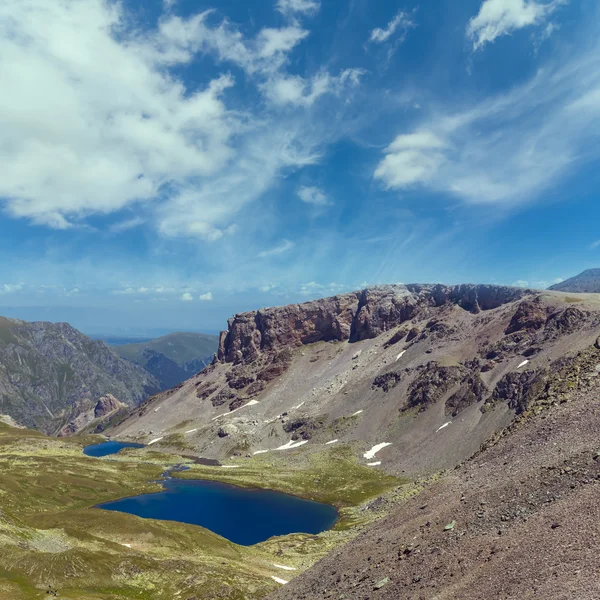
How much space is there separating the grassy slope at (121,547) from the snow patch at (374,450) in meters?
→ 16.3

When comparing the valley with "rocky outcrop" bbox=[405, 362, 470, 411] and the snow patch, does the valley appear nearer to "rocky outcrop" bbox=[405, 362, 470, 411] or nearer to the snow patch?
the snow patch

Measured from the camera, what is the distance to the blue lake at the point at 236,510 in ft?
397

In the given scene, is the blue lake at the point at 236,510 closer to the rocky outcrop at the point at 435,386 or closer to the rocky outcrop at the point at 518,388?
the rocky outcrop at the point at 435,386

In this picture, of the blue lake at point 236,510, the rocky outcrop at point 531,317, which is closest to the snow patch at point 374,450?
the blue lake at point 236,510

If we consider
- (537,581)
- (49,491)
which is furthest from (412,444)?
(537,581)

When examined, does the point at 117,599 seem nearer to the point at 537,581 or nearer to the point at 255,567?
the point at 255,567

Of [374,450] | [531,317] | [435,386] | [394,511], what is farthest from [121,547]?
[531,317]

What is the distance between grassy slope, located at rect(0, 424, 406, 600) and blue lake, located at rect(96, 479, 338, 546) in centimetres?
707

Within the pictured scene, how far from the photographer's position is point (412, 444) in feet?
570

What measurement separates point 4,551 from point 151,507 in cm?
8541

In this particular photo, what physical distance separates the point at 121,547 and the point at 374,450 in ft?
411

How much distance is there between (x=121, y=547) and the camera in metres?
76.5

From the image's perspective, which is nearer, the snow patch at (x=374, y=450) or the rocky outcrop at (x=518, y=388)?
the rocky outcrop at (x=518, y=388)

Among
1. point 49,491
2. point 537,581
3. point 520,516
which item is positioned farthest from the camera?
point 49,491
